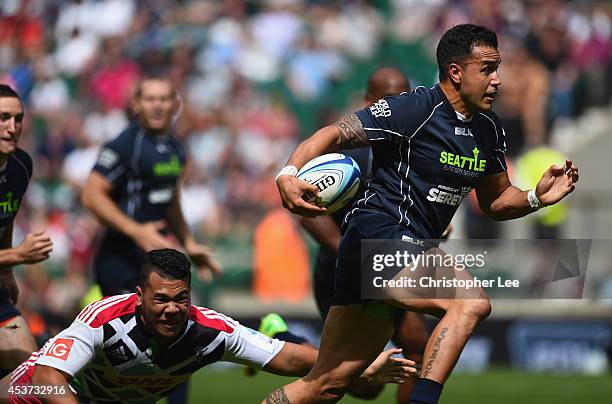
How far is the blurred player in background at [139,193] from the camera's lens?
9445 millimetres

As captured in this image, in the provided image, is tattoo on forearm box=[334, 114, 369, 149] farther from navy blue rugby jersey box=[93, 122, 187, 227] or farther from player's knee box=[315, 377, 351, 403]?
navy blue rugby jersey box=[93, 122, 187, 227]

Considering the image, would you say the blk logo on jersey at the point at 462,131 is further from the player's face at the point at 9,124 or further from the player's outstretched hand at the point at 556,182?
the player's face at the point at 9,124

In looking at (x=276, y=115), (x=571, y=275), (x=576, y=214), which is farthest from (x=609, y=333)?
(x=571, y=275)

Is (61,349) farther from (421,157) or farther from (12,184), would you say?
(421,157)

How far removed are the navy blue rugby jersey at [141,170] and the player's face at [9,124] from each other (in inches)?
68.0

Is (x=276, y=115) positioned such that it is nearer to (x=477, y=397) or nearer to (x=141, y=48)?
(x=141, y=48)

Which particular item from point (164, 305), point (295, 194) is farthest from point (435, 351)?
point (164, 305)

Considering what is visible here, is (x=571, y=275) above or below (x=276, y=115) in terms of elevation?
below

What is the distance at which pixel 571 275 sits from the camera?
716 centimetres

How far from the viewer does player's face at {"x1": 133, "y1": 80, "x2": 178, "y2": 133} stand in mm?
9656

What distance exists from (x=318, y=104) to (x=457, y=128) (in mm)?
12980

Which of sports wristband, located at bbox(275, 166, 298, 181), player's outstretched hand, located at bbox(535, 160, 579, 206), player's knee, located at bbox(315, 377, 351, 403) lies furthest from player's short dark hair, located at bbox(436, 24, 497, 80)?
player's knee, located at bbox(315, 377, 351, 403)

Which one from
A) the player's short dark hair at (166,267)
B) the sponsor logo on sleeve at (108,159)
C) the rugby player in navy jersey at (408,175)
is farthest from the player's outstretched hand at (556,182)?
the sponsor logo on sleeve at (108,159)

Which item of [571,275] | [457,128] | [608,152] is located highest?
[608,152]
